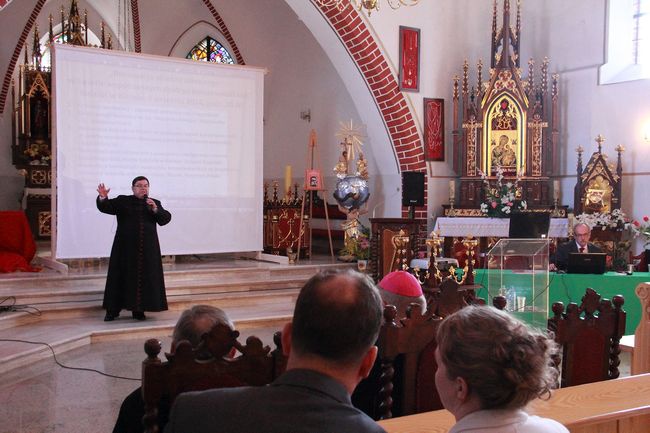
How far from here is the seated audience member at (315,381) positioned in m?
1.38

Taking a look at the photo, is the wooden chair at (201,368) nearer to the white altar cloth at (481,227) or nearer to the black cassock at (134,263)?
the black cassock at (134,263)

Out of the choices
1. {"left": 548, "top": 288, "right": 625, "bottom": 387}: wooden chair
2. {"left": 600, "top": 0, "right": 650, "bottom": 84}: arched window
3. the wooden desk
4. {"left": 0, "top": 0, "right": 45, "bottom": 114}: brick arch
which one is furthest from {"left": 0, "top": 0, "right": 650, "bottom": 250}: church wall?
the wooden desk

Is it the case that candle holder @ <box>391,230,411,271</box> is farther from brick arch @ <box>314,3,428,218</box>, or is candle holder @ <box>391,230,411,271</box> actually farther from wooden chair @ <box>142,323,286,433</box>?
wooden chair @ <box>142,323,286,433</box>

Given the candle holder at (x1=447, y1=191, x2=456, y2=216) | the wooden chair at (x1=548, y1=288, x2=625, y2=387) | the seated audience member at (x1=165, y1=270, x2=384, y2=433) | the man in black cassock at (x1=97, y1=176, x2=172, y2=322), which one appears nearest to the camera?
the seated audience member at (x1=165, y1=270, x2=384, y2=433)

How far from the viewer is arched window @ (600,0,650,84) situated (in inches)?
416

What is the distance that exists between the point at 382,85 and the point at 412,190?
1748 mm

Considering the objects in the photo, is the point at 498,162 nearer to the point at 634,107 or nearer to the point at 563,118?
the point at 563,118

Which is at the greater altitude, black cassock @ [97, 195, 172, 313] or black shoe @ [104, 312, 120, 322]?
black cassock @ [97, 195, 172, 313]

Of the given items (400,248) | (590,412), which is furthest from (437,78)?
(590,412)

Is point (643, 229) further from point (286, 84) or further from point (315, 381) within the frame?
point (315, 381)

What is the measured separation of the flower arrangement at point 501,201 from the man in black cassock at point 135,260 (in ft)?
17.0

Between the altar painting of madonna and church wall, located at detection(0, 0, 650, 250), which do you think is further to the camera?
the altar painting of madonna

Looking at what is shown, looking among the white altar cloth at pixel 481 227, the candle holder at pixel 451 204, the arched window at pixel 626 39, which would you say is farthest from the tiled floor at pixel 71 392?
the arched window at pixel 626 39

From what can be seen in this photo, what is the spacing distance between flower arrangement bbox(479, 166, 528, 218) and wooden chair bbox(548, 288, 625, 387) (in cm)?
727
